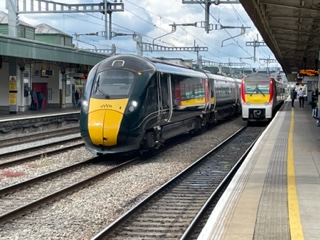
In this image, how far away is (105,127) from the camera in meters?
13.2

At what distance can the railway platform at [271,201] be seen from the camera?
583 centimetres

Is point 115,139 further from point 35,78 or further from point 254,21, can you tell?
point 35,78

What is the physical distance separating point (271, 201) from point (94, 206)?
9.85 ft

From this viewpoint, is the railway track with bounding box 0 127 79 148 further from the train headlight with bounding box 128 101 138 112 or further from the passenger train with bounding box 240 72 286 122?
the passenger train with bounding box 240 72 286 122

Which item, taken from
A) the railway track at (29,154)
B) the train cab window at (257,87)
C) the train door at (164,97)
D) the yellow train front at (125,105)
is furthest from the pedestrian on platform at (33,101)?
the yellow train front at (125,105)

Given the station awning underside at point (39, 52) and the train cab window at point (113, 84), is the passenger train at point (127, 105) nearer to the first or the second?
the train cab window at point (113, 84)

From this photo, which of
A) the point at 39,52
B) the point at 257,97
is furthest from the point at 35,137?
the point at 257,97

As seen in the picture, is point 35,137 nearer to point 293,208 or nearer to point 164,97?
point 164,97

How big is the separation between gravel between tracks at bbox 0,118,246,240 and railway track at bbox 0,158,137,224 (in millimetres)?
186


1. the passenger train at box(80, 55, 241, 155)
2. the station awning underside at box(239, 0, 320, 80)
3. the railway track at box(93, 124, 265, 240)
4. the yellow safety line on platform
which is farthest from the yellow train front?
the yellow safety line on platform

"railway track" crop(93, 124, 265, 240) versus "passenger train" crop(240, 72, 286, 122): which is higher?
"passenger train" crop(240, 72, 286, 122)

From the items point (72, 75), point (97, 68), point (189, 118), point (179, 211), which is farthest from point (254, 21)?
point (72, 75)

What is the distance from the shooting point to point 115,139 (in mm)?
13289

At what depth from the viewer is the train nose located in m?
13.2
